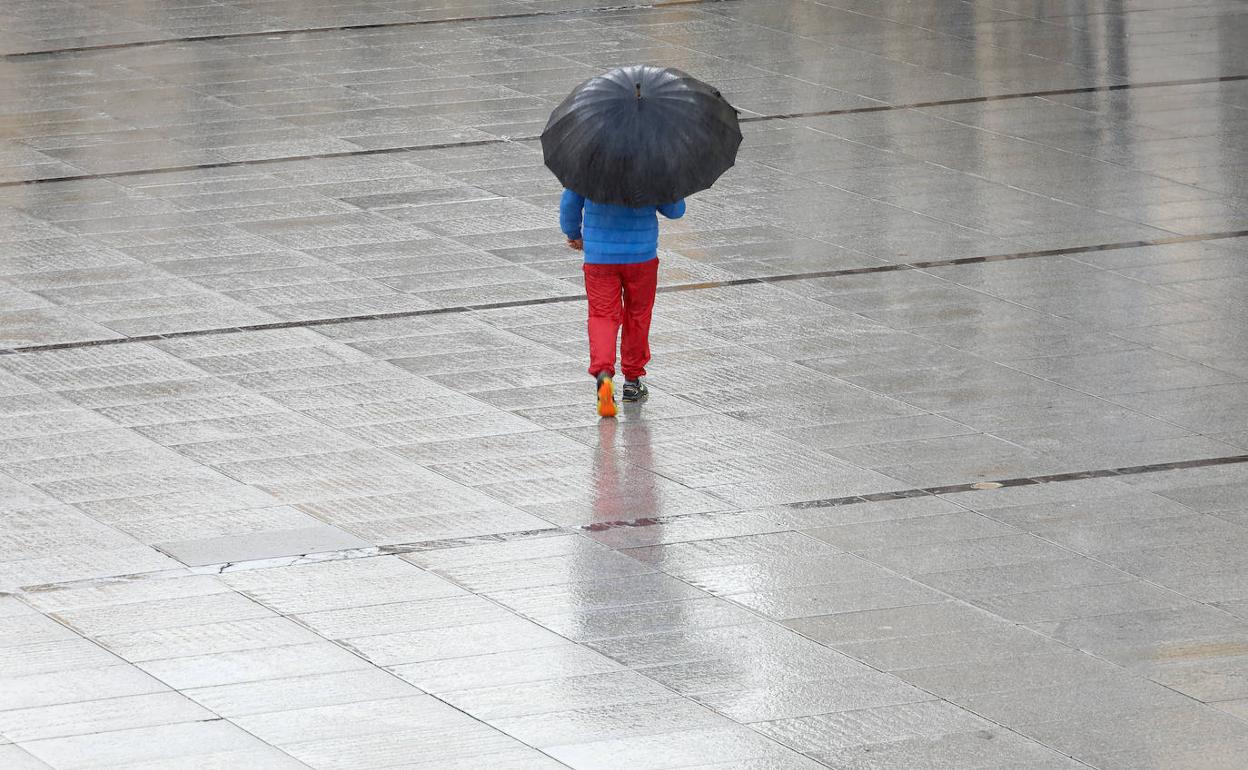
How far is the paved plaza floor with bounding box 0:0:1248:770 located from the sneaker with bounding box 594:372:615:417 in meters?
0.14

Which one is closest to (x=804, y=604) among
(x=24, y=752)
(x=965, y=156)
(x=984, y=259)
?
(x=24, y=752)

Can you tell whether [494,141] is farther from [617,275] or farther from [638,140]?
[638,140]

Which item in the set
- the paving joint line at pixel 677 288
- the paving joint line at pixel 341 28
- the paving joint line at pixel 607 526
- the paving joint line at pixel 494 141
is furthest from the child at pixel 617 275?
the paving joint line at pixel 341 28

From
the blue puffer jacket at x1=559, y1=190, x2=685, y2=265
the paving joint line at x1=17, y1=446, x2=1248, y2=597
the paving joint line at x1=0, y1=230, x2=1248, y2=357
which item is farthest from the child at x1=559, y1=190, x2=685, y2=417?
the paving joint line at x1=0, y1=230, x2=1248, y2=357

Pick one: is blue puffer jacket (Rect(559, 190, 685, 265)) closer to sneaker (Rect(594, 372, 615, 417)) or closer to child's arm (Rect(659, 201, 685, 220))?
child's arm (Rect(659, 201, 685, 220))

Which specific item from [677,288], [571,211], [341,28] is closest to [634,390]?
[571,211]

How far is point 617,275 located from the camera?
948cm

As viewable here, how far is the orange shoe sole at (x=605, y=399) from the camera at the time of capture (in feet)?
30.3

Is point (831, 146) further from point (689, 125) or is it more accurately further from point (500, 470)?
point (500, 470)

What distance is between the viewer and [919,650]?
21.8 feet

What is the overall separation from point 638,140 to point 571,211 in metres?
0.53

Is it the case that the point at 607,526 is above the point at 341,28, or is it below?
below

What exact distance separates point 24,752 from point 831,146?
374 inches

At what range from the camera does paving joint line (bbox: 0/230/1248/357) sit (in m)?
10.6
